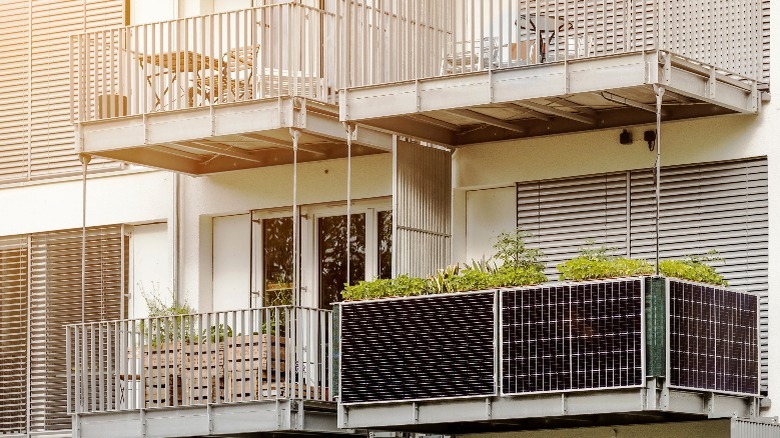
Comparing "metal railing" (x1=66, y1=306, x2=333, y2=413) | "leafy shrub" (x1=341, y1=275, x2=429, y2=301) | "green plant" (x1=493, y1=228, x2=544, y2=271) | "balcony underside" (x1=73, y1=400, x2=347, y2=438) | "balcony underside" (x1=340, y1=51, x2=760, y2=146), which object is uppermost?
"balcony underside" (x1=340, y1=51, x2=760, y2=146)

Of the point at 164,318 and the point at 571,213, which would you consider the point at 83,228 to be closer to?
the point at 164,318

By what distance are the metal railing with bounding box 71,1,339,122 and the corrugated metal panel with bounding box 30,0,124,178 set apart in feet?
4.94

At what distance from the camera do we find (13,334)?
26125 mm

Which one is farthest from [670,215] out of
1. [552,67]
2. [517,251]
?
[552,67]

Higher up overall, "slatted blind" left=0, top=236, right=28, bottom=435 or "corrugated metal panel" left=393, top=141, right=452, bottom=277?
"corrugated metal panel" left=393, top=141, right=452, bottom=277

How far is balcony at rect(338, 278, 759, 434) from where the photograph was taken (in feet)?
61.1

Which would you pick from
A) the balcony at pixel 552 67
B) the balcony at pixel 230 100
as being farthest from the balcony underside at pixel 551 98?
the balcony at pixel 230 100

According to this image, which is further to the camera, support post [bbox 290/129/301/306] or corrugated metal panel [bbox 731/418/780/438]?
support post [bbox 290/129/301/306]

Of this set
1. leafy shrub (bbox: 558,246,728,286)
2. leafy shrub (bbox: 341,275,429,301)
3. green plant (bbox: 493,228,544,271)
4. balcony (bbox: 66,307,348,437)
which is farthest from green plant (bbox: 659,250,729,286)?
balcony (bbox: 66,307,348,437)

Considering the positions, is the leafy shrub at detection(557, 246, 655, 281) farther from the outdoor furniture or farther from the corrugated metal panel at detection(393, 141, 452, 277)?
the outdoor furniture

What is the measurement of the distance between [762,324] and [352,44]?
572 centimetres

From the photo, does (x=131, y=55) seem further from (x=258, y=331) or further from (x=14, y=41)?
(x=258, y=331)

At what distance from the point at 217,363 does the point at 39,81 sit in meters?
6.79

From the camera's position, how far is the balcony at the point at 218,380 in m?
21.1
